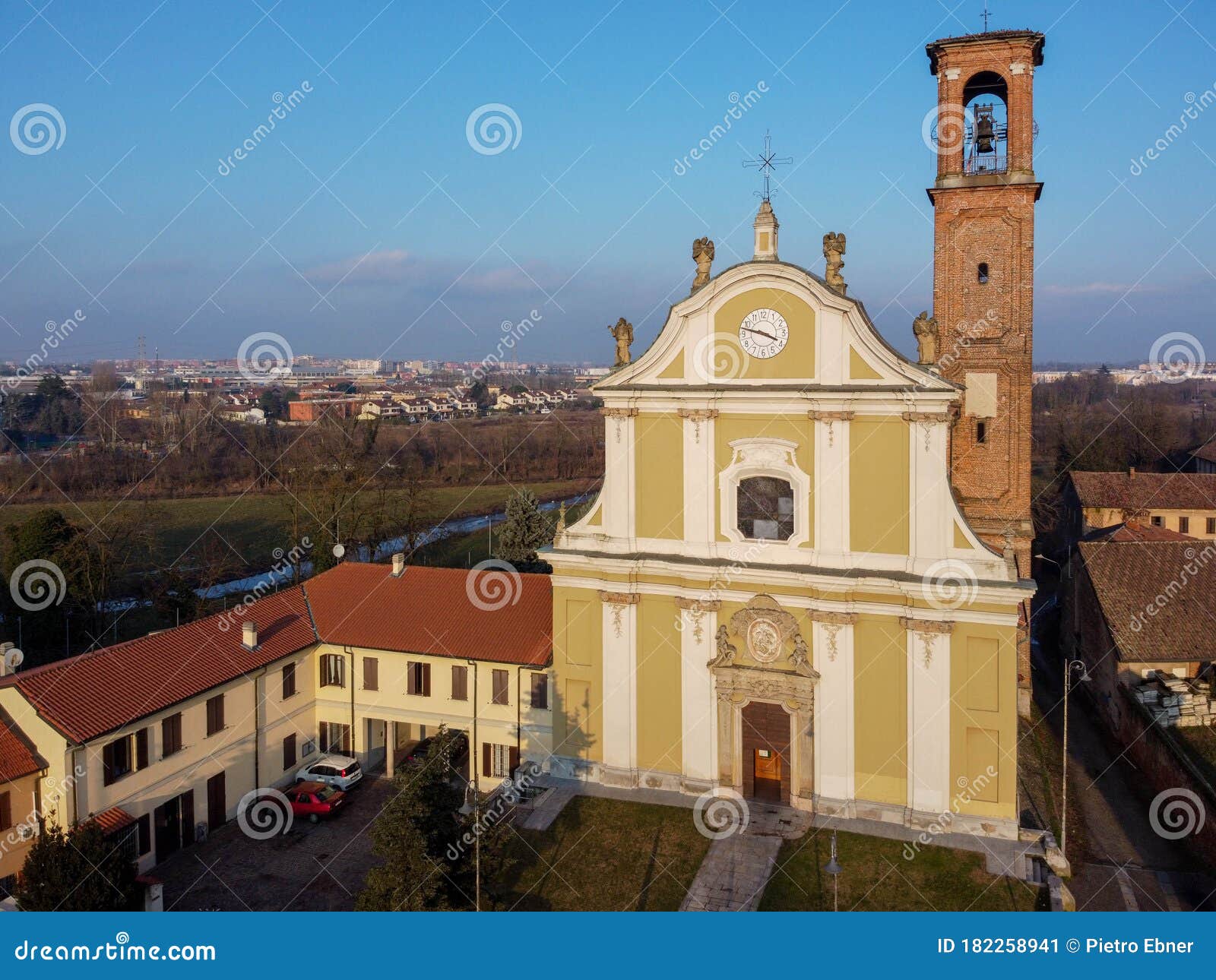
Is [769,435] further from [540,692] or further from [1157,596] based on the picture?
[1157,596]

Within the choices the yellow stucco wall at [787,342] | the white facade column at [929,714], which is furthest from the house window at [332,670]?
the white facade column at [929,714]

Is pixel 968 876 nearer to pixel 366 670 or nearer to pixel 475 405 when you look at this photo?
pixel 366 670

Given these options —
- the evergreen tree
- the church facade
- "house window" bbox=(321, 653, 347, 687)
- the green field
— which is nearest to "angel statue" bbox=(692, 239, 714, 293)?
the church facade

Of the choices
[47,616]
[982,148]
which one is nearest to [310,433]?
[47,616]

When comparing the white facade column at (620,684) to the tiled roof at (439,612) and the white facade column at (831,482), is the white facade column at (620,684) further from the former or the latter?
the white facade column at (831,482)

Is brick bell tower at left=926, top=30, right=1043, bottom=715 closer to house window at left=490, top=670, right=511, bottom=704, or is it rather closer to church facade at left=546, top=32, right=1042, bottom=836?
church facade at left=546, top=32, right=1042, bottom=836

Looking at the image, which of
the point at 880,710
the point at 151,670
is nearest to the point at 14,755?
the point at 151,670
